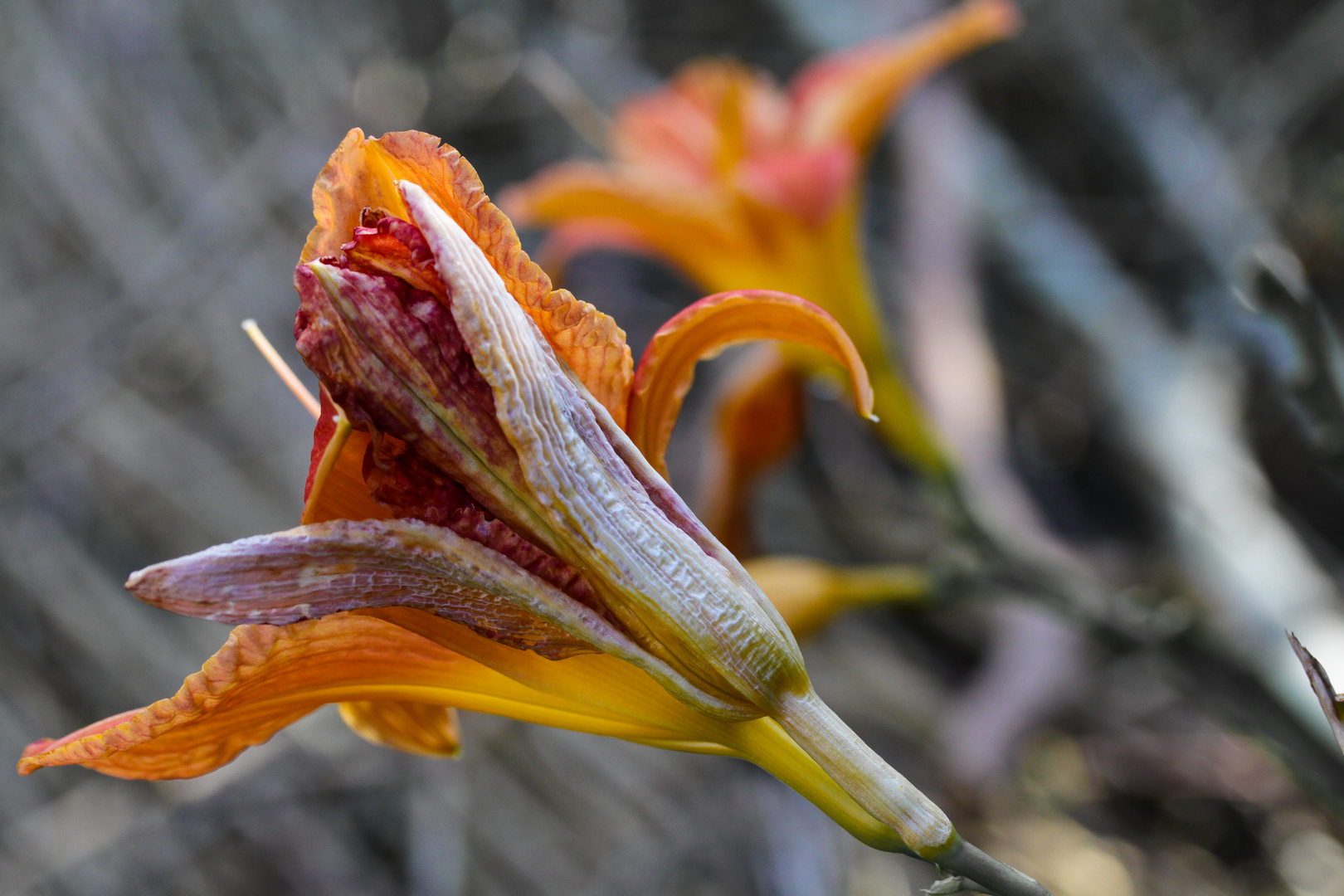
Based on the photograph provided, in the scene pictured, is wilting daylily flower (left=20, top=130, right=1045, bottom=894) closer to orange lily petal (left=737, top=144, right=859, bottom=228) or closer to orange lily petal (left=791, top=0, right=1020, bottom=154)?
orange lily petal (left=737, top=144, right=859, bottom=228)

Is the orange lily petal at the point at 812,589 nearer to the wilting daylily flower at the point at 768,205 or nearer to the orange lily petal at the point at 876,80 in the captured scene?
the wilting daylily flower at the point at 768,205

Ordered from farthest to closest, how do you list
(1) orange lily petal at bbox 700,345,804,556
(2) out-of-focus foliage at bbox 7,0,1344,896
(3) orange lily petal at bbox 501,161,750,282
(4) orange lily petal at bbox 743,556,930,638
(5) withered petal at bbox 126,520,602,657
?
1. (2) out-of-focus foliage at bbox 7,0,1344,896
2. (1) orange lily petal at bbox 700,345,804,556
3. (3) orange lily petal at bbox 501,161,750,282
4. (4) orange lily petal at bbox 743,556,930,638
5. (5) withered petal at bbox 126,520,602,657

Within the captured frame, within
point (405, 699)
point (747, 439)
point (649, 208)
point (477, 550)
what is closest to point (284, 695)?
point (405, 699)

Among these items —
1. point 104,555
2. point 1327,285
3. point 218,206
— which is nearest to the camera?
point 1327,285

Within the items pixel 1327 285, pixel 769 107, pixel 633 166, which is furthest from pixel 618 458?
pixel 1327 285

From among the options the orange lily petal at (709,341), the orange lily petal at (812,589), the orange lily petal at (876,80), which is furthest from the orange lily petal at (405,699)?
the orange lily petal at (876,80)

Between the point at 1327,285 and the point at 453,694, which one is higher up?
the point at 453,694

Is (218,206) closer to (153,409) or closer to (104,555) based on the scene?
(153,409)

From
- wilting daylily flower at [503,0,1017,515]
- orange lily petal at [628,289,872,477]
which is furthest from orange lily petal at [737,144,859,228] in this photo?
orange lily petal at [628,289,872,477]
